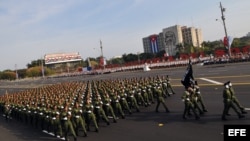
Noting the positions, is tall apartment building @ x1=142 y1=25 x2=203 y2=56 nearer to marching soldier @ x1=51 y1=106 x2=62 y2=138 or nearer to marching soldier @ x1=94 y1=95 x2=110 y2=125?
marching soldier @ x1=94 y1=95 x2=110 y2=125

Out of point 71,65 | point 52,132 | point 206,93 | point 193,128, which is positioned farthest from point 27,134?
point 71,65

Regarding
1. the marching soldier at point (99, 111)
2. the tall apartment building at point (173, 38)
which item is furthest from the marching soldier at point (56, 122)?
the tall apartment building at point (173, 38)

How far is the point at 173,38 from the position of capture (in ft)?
525

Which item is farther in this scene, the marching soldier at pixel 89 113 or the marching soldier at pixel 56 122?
the marching soldier at pixel 89 113

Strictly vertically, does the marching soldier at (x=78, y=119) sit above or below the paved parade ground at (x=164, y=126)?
above

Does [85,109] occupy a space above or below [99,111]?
above

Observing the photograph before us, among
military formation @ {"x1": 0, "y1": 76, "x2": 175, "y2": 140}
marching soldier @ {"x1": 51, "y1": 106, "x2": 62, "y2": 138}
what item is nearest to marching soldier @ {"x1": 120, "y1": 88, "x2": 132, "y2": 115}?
military formation @ {"x1": 0, "y1": 76, "x2": 175, "y2": 140}

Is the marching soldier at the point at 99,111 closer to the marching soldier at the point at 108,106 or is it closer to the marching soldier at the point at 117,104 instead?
the marching soldier at the point at 108,106

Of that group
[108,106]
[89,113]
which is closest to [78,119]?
[89,113]

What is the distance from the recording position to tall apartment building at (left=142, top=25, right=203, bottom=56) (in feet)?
470

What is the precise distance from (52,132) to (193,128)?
7.77 m

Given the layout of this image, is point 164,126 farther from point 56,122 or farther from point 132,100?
point 56,122

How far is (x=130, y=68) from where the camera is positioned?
75125mm

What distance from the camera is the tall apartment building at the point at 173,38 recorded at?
143m
